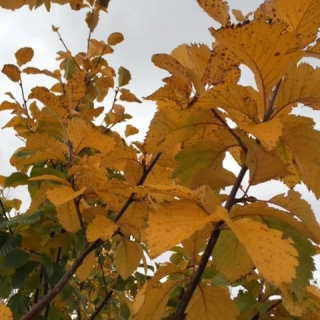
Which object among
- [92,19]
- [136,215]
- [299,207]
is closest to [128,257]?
[136,215]

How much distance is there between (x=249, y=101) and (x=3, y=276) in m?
1.35

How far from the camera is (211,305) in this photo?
78cm

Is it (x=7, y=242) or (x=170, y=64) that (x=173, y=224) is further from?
(x=7, y=242)

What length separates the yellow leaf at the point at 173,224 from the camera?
49 cm

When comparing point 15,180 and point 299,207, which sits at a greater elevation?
point 15,180

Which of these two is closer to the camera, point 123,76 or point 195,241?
point 195,241

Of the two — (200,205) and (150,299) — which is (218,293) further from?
(200,205)

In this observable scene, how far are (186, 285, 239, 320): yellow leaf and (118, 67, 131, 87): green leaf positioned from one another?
4.60 feet

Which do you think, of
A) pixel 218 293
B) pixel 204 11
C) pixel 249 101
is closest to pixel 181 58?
pixel 204 11

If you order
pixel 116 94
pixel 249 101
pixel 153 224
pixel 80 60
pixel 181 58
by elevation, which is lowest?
pixel 153 224

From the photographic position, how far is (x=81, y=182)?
995 millimetres

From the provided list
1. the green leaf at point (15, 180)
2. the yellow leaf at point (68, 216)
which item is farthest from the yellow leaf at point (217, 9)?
the green leaf at point (15, 180)

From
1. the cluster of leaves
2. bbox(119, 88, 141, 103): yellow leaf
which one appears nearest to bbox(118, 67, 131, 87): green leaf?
bbox(119, 88, 141, 103): yellow leaf

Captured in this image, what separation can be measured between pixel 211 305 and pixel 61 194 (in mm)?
372
